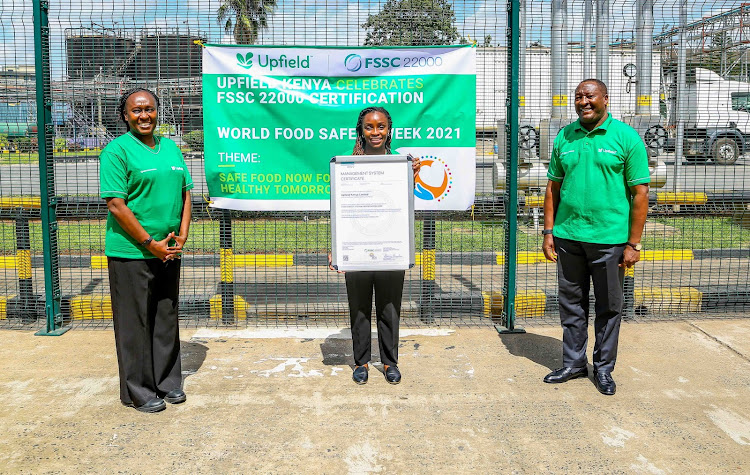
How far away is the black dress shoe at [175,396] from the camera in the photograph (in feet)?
14.4

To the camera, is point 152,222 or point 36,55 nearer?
point 152,222

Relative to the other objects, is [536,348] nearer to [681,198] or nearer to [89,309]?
[681,198]

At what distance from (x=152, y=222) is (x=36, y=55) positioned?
243 cm

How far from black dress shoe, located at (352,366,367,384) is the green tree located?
2.75 meters

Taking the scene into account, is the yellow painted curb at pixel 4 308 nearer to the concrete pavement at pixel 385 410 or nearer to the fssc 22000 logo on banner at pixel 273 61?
the concrete pavement at pixel 385 410

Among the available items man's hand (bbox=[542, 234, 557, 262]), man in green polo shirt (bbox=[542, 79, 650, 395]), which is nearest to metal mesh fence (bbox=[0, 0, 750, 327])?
man's hand (bbox=[542, 234, 557, 262])

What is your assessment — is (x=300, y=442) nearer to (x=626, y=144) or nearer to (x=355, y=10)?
(x=626, y=144)

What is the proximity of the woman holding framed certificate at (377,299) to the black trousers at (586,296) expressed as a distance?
1146 mm

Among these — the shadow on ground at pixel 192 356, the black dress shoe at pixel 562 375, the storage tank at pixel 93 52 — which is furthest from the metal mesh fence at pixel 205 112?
the black dress shoe at pixel 562 375

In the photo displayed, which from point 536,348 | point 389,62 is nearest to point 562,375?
point 536,348

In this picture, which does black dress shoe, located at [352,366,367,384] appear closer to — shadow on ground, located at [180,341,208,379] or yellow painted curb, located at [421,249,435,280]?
shadow on ground, located at [180,341,208,379]

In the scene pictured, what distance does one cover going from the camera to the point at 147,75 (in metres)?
5.82

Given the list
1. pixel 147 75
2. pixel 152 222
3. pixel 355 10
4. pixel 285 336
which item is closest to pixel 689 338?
pixel 285 336

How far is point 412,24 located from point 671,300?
3.51 metres
